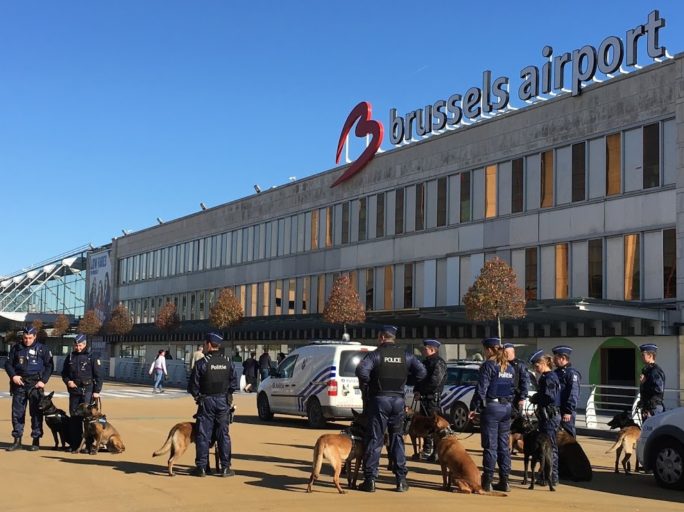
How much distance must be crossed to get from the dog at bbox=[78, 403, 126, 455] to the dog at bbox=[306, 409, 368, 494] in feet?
13.9

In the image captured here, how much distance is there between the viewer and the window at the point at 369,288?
4325 centimetres

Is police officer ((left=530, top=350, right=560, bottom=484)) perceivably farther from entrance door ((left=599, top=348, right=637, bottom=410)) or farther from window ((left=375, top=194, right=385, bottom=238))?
window ((left=375, top=194, right=385, bottom=238))

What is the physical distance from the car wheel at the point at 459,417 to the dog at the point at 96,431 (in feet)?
27.1

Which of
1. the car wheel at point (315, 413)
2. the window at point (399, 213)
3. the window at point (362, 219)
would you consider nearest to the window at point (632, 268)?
the window at point (399, 213)

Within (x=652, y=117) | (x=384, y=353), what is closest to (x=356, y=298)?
(x=652, y=117)

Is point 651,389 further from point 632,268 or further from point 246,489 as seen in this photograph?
point 632,268

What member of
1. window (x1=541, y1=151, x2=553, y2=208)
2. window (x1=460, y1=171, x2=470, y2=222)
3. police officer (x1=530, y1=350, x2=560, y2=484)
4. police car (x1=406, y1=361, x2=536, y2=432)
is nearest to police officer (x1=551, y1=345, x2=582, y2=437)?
police officer (x1=530, y1=350, x2=560, y2=484)

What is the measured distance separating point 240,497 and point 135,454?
13.7 ft

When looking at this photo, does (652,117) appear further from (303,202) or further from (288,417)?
(303,202)

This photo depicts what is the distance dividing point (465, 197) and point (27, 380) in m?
26.4

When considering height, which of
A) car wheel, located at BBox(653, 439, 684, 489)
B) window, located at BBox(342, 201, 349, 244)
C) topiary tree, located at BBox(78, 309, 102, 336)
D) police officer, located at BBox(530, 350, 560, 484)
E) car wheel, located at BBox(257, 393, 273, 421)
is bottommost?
car wheel, located at BBox(257, 393, 273, 421)

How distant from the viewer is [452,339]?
124 ft

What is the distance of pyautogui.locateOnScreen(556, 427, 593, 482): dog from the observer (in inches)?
449

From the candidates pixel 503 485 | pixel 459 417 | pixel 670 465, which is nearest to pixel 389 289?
pixel 459 417
